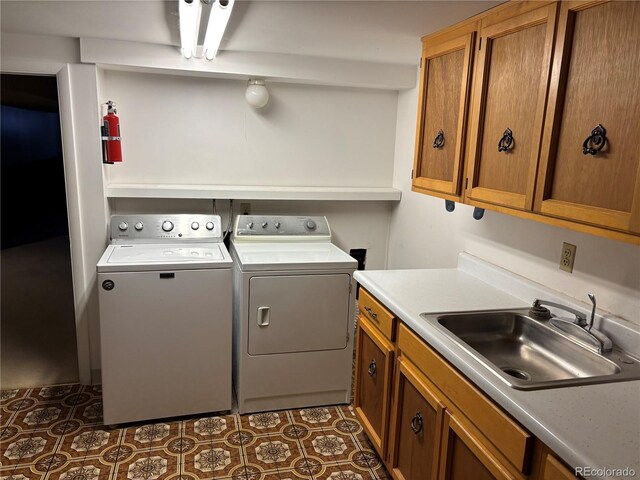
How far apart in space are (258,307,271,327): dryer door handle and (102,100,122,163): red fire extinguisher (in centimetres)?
127

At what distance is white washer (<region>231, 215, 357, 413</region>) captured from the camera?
8.57ft

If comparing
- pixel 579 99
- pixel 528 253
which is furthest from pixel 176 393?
pixel 579 99

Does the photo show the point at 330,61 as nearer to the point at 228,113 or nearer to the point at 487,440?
the point at 228,113

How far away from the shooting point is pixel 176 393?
259 centimetres

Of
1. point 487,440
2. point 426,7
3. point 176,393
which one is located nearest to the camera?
point 487,440

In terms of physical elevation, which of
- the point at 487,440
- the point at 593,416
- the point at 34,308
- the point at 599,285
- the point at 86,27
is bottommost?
the point at 34,308

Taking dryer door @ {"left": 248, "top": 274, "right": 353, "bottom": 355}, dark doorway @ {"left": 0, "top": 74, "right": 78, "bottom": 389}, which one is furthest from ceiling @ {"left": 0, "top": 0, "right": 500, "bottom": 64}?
dryer door @ {"left": 248, "top": 274, "right": 353, "bottom": 355}

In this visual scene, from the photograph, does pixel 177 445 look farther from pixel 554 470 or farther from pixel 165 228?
pixel 554 470

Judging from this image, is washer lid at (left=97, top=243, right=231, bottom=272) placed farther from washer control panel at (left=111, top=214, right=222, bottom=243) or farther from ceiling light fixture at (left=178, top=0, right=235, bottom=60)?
ceiling light fixture at (left=178, top=0, right=235, bottom=60)

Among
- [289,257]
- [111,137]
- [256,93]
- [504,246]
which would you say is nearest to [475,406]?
[504,246]

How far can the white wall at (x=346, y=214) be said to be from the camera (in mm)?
3234

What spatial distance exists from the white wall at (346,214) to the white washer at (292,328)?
0.51 meters

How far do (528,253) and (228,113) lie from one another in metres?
2.11

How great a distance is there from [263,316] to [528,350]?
4.58ft
